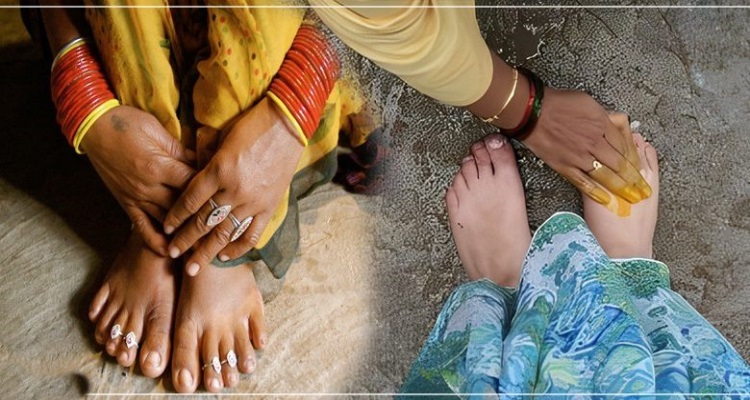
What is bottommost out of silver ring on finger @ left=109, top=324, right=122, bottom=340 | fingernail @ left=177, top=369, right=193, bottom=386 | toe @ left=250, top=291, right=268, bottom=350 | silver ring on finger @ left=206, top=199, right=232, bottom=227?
fingernail @ left=177, top=369, right=193, bottom=386

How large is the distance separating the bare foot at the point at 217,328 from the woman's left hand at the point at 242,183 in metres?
0.07

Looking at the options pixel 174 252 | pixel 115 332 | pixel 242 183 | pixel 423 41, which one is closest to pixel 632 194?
pixel 423 41

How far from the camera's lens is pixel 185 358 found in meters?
0.94

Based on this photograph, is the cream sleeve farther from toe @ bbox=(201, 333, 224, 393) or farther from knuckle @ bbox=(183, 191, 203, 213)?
toe @ bbox=(201, 333, 224, 393)

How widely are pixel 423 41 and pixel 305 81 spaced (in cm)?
18

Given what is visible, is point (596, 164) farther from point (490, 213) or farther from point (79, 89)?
point (79, 89)

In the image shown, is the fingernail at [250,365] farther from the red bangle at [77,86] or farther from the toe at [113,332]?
the red bangle at [77,86]

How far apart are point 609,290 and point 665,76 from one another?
0.19 meters

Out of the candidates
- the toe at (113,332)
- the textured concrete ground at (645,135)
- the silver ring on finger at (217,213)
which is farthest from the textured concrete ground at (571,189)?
the toe at (113,332)

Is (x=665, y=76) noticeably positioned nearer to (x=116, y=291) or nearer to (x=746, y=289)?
(x=746, y=289)

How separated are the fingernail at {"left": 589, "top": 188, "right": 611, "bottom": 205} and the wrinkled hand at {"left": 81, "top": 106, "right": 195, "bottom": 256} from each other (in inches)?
15.2

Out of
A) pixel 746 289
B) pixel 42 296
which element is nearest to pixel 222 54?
pixel 42 296

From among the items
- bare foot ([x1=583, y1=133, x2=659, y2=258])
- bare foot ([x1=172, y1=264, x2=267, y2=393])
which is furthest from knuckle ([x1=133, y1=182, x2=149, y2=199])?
bare foot ([x1=583, y1=133, x2=659, y2=258])

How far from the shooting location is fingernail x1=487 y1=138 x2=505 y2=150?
77 cm
